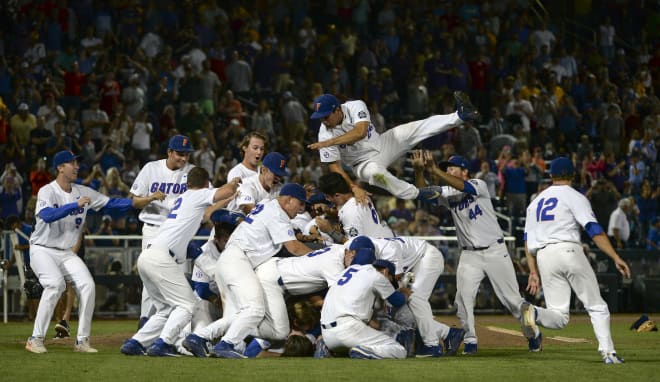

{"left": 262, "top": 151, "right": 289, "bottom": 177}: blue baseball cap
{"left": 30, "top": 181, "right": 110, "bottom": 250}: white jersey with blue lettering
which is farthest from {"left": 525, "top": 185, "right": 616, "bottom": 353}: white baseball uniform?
{"left": 30, "top": 181, "right": 110, "bottom": 250}: white jersey with blue lettering

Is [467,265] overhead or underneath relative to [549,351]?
overhead

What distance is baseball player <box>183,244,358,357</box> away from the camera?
12.3 meters

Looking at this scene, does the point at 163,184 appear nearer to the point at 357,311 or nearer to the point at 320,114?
the point at 320,114

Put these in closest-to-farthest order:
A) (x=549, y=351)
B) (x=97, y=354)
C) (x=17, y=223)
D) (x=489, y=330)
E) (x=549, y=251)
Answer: (x=549, y=251) → (x=97, y=354) → (x=549, y=351) → (x=489, y=330) → (x=17, y=223)

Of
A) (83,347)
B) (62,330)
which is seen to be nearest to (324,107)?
(83,347)

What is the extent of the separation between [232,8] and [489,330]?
14128mm

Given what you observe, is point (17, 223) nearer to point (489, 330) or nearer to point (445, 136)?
point (489, 330)

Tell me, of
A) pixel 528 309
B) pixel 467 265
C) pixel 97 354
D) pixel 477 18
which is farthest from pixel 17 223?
pixel 477 18

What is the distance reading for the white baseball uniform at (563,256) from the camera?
11.3 metres

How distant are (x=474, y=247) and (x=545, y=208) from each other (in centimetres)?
201

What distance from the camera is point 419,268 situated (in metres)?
12.9

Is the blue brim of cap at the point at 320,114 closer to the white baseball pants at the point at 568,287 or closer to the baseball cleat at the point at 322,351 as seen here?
the baseball cleat at the point at 322,351

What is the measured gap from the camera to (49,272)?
13.1m

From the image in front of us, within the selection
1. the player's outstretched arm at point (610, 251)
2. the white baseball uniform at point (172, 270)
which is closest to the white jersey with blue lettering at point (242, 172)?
the white baseball uniform at point (172, 270)
